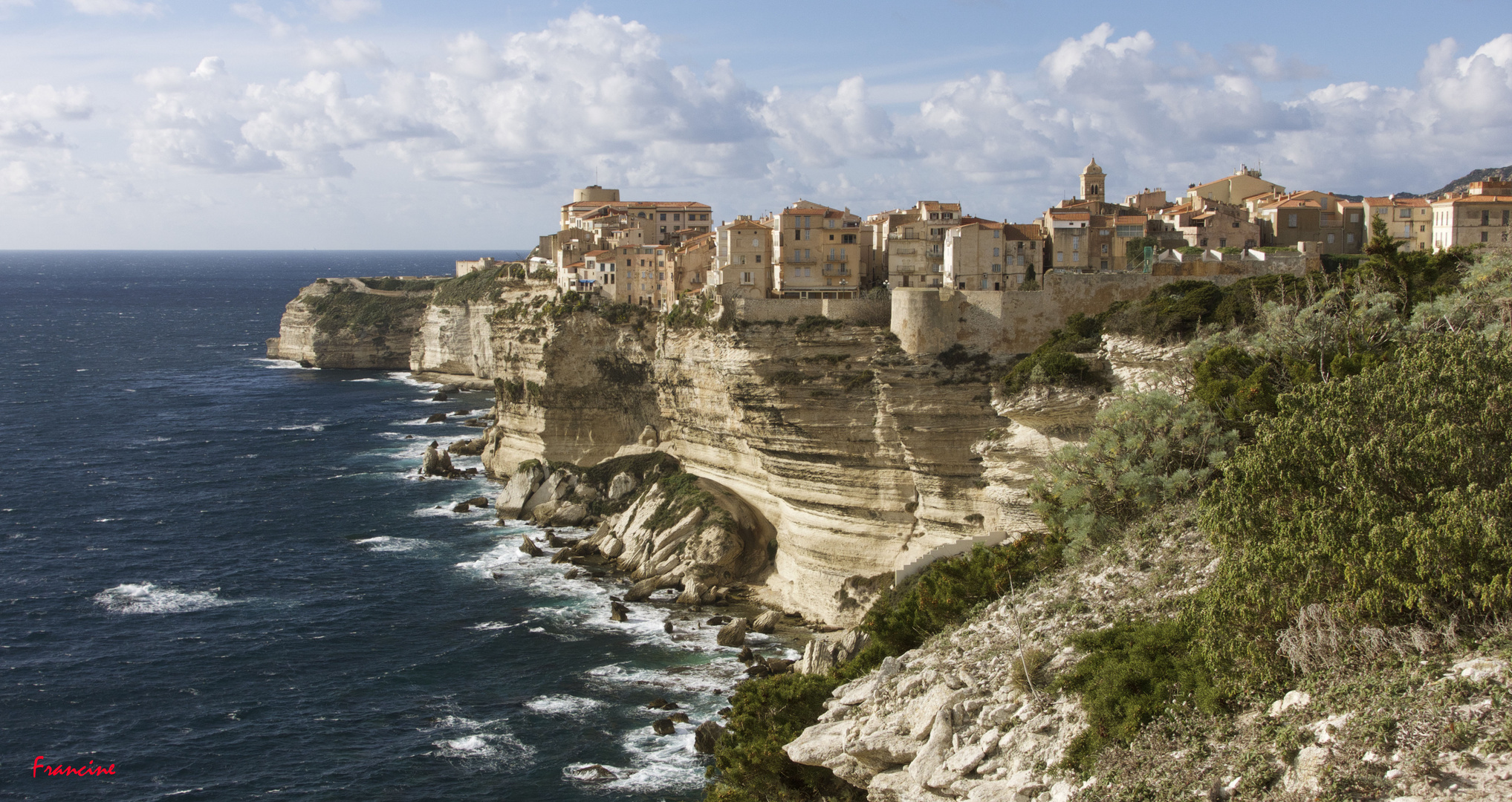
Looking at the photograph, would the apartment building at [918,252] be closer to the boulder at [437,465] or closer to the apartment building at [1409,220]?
the apartment building at [1409,220]

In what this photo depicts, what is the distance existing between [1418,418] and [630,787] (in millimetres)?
22539

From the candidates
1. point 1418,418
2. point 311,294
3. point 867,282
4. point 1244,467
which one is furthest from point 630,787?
point 311,294

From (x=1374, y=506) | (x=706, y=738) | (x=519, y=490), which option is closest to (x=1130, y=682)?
(x=1374, y=506)

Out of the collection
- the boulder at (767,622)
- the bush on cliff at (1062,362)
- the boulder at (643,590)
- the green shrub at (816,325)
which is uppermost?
the green shrub at (816,325)

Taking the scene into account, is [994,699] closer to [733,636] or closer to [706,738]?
[706,738]

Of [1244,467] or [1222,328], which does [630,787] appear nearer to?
[1244,467]

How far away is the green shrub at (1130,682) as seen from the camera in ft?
55.4

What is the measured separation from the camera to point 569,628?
44125mm

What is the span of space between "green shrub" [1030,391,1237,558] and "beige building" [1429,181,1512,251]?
23762mm

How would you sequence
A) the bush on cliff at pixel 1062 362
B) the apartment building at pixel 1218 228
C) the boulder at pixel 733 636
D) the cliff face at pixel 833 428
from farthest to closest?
the apartment building at pixel 1218 228
the boulder at pixel 733 636
the cliff face at pixel 833 428
the bush on cliff at pixel 1062 362
